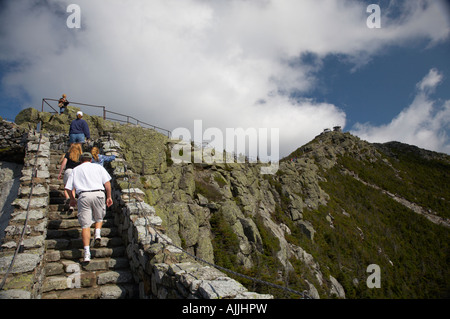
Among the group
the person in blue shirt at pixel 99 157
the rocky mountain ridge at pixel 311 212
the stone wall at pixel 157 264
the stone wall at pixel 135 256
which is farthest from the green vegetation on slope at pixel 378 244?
the stone wall at pixel 135 256

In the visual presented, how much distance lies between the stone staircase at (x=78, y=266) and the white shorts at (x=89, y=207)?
0.99 meters

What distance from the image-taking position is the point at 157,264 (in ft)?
15.6

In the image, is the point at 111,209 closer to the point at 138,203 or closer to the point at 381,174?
the point at 138,203

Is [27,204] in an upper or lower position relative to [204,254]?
upper

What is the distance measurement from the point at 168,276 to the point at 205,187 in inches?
586

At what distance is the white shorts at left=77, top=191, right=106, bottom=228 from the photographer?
5.34 meters

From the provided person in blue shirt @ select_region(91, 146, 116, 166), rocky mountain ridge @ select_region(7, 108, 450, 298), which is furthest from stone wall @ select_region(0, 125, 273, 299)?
rocky mountain ridge @ select_region(7, 108, 450, 298)

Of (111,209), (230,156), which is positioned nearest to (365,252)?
(230,156)

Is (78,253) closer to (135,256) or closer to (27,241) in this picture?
(27,241)

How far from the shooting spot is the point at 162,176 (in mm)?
15906

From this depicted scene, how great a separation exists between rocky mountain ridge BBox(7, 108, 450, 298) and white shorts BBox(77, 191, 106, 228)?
2612 millimetres

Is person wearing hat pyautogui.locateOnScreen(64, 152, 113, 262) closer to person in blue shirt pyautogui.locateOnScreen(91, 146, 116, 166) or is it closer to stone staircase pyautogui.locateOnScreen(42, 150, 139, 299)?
stone staircase pyautogui.locateOnScreen(42, 150, 139, 299)
